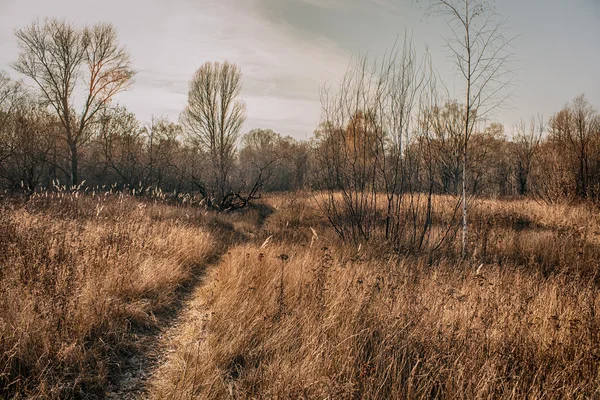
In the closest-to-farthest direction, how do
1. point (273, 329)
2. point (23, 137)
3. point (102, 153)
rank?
point (273, 329) < point (23, 137) < point (102, 153)

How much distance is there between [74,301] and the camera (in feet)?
10.8

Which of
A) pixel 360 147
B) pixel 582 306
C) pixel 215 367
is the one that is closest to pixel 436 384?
pixel 215 367

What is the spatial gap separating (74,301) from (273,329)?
2.13 meters

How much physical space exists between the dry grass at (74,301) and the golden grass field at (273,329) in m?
0.02

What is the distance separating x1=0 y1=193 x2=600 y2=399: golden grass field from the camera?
2.46 metres

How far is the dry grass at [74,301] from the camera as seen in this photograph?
2492mm

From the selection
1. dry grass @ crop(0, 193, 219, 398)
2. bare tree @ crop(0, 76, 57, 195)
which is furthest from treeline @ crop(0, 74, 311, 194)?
dry grass @ crop(0, 193, 219, 398)

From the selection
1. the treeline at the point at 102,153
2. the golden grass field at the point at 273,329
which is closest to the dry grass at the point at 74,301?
the golden grass field at the point at 273,329

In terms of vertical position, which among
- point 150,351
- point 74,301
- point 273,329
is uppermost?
point 74,301

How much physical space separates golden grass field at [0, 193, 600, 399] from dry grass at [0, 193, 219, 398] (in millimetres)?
18

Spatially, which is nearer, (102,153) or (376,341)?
(376,341)

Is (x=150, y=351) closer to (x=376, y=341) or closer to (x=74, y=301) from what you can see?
(x=74, y=301)

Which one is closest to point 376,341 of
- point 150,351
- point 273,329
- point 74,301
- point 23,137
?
point 273,329

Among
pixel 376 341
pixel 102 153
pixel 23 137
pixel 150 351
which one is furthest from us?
pixel 102 153
